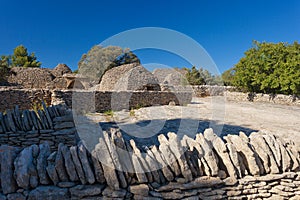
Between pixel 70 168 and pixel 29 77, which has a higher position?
pixel 29 77

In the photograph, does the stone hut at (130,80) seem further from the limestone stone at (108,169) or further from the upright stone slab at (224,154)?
the limestone stone at (108,169)

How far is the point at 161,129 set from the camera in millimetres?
6961

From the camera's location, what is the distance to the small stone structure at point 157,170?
1.92 metres

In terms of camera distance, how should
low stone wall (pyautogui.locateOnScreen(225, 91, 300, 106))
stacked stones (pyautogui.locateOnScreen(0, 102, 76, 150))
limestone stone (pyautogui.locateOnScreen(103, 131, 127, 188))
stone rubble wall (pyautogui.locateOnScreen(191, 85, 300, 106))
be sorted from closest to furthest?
limestone stone (pyautogui.locateOnScreen(103, 131, 127, 188))
stacked stones (pyautogui.locateOnScreen(0, 102, 76, 150))
low stone wall (pyautogui.locateOnScreen(225, 91, 300, 106))
stone rubble wall (pyautogui.locateOnScreen(191, 85, 300, 106))

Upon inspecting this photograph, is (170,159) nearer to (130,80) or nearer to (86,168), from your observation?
(86,168)

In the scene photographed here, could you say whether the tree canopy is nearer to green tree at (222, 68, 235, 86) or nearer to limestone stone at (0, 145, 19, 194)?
green tree at (222, 68, 235, 86)

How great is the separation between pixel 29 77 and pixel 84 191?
81.0 ft

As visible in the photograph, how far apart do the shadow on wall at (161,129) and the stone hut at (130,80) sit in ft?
24.3

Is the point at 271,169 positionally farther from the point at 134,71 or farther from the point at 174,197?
the point at 134,71

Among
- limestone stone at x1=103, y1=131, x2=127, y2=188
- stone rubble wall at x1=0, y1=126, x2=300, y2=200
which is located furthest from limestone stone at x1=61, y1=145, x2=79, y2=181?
limestone stone at x1=103, y1=131, x2=127, y2=188

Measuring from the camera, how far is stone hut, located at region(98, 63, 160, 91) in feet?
50.6

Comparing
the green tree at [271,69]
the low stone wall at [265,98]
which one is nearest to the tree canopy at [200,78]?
the low stone wall at [265,98]

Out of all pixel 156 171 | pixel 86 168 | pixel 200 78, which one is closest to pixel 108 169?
pixel 86 168

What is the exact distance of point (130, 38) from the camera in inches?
265
